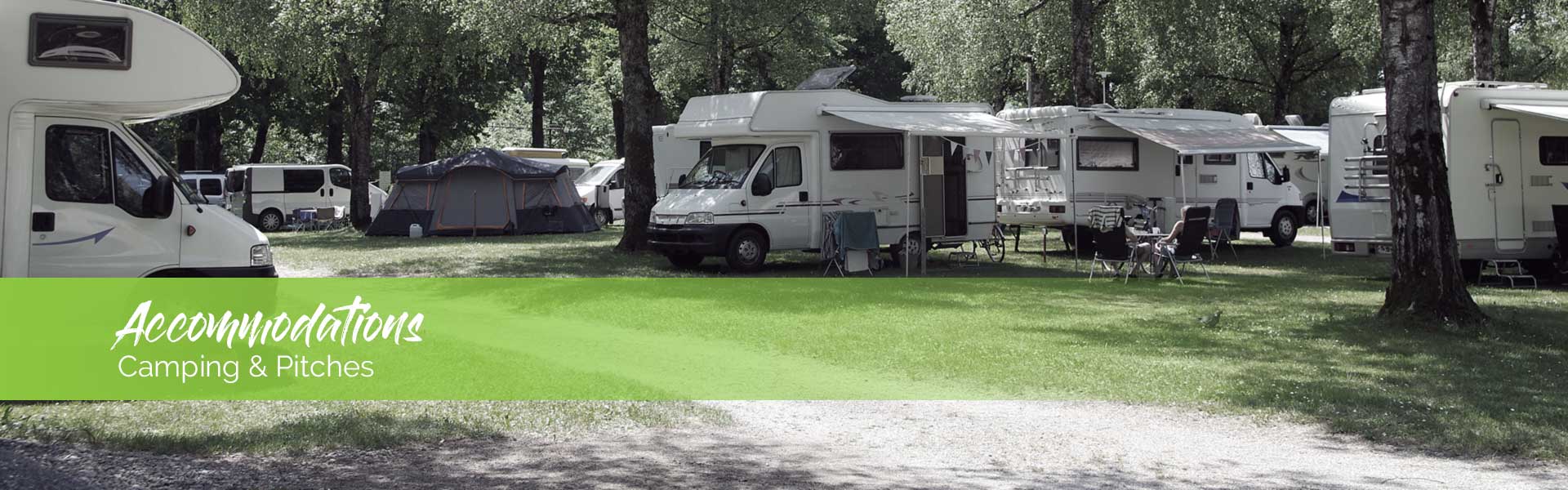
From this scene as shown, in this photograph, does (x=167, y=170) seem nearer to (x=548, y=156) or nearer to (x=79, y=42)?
(x=79, y=42)

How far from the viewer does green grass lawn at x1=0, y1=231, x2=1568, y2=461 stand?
7.68 metres

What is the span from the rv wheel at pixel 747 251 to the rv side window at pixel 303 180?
21.1 meters

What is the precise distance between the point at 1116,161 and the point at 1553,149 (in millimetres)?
6613

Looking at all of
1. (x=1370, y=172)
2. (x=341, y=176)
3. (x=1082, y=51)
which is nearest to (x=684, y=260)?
(x=1370, y=172)

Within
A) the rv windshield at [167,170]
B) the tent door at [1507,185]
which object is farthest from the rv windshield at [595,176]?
the rv windshield at [167,170]

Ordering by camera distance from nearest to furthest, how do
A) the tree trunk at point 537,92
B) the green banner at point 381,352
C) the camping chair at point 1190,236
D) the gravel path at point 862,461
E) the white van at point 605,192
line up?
the gravel path at point 862,461 < the green banner at point 381,352 < the camping chair at point 1190,236 < the white van at point 605,192 < the tree trunk at point 537,92

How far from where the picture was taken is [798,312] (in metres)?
13.0

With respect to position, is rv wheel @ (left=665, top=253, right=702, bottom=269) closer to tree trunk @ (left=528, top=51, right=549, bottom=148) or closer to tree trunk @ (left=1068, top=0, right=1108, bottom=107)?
tree trunk @ (left=1068, top=0, right=1108, bottom=107)

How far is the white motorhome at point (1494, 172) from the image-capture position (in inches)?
599

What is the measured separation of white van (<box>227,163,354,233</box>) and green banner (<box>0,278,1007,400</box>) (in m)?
23.3

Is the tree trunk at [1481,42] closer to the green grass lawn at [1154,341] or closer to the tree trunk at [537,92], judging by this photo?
the green grass lawn at [1154,341]

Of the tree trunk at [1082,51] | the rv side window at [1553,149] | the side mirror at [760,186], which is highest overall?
the tree trunk at [1082,51]

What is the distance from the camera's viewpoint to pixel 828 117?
17.5m

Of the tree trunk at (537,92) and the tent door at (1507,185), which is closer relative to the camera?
the tent door at (1507,185)
